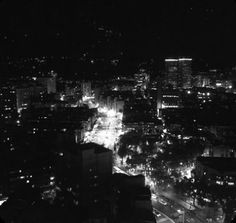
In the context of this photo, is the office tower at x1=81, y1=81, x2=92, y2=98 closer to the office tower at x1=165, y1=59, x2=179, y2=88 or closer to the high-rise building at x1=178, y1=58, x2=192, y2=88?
the office tower at x1=165, y1=59, x2=179, y2=88

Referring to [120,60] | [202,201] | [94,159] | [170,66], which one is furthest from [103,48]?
[202,201]

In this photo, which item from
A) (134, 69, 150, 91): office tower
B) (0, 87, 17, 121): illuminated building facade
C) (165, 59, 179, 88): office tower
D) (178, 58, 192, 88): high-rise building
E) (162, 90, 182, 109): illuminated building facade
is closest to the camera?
(0, 87, 17, 121): illuminated building facade

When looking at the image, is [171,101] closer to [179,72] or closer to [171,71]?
[179,72]

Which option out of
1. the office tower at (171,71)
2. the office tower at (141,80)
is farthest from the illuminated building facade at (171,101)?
the office tower at (171,71)

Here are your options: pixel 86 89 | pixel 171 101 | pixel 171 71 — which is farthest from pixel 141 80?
pixel 171 101

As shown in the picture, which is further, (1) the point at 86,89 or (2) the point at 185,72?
(2) the point at 185,72

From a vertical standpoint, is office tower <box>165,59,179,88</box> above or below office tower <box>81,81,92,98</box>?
above

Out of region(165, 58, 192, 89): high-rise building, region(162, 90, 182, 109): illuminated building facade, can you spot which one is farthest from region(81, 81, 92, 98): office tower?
region(165, 58, 192, 89): high-rise building

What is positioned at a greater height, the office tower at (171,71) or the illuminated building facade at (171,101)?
the office tower at (171,71)

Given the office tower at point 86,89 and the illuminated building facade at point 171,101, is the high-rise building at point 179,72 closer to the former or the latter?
the illuminated building facade at point 171,101

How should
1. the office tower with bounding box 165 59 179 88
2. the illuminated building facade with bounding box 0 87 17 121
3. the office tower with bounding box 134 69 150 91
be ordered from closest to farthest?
the illuminated building facade with bounding box 0 87 17 121
the office tower with bounding box 134 69 150 91
the office tower with bounding box 165 59 179 88
